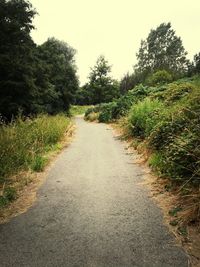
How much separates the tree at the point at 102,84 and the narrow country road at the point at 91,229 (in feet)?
105

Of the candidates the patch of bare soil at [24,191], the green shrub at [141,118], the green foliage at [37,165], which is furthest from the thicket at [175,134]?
the green foliage at [37,165]

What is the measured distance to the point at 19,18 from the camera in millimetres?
25203

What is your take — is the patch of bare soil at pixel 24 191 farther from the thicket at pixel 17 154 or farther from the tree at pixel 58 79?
the tree at pixel 58 79

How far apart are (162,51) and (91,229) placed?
62547 millimetres

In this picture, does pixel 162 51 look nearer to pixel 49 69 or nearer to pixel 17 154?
pixel 49 69

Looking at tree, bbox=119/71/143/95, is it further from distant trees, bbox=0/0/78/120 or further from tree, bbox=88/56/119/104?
distant trees, bbox=0/0/78/120

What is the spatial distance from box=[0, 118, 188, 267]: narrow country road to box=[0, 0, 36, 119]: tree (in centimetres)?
1815

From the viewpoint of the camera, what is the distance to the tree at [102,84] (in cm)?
3850

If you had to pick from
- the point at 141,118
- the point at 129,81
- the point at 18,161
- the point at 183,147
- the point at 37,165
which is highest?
the point at 129,81

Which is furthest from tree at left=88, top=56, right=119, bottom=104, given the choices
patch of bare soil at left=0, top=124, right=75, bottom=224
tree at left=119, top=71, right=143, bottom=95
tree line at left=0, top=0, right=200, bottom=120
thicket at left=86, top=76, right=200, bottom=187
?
patch of bare soil at left=0, top=124, right=75, bottom=224

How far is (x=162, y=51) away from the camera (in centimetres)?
6219

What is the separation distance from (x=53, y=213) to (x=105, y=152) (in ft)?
17.7

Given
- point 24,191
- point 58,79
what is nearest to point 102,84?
point 58,79

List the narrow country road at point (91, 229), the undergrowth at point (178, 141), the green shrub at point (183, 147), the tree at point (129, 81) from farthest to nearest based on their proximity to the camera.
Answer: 1. the tree at point (129, 81)
2. the green shrub at point (183, 147)
3. the undergrowth at point (178, 141)
4. the narrow country road at point (91, 229)
